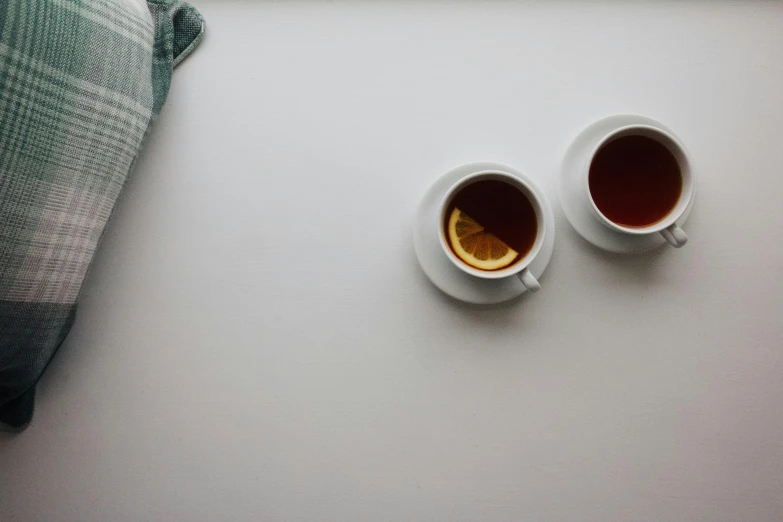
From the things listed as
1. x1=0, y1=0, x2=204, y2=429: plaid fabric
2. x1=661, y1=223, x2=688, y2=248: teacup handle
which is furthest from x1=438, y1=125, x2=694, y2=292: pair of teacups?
x1=0, y1=0, x2=204, y2=429: plaid fabric

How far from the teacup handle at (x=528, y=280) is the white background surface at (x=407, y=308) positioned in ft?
0.32

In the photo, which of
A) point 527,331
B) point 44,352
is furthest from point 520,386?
point 44,352

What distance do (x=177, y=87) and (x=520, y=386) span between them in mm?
655

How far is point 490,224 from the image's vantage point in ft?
2.22

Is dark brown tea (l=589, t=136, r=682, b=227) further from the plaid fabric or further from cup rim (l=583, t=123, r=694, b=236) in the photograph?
the plaid fabric

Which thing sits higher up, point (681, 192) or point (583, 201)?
point (681, 192)

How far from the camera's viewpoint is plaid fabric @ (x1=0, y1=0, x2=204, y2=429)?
0.61 metres

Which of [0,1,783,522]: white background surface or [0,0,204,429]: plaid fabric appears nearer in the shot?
[0,0,204,429]: plaid fabric

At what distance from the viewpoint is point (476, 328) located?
72 centimetres

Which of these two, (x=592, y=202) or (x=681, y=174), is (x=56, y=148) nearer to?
(x=592, y=202)

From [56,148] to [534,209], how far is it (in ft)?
1.97

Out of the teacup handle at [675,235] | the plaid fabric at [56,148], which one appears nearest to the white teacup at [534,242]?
the teacup handle at [675,235]

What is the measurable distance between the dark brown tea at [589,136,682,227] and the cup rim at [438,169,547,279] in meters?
0.08

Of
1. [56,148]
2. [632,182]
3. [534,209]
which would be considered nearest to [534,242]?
[534,209]
